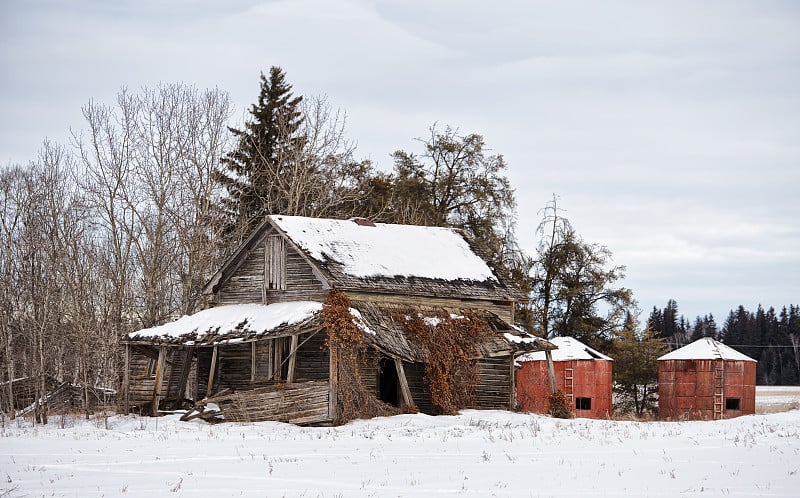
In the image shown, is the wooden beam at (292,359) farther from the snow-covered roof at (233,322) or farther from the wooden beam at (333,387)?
the wooden beam at (333,387)

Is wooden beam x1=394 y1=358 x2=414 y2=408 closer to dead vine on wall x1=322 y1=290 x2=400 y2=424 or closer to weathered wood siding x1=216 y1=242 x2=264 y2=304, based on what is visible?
dead vine on wall x1=322 y1=290 x2=400 y2=424

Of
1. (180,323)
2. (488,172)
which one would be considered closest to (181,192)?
(180,323)

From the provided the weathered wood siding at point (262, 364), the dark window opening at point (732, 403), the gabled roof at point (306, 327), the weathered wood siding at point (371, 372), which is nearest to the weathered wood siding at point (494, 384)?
Result: the gabled roof at point (306, 327)

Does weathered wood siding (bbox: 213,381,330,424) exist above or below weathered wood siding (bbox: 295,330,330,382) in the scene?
below

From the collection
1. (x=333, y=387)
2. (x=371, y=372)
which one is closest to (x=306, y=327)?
(x=333, y=387)

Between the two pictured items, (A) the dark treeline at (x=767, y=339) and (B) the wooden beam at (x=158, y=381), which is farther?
(A) the dark treeline at (x=767, y=339)

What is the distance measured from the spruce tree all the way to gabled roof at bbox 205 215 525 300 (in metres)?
11.7

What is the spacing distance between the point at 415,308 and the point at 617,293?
21.9m

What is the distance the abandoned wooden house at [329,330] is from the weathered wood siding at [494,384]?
0.11 ft

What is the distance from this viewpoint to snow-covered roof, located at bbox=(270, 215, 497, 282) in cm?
3067

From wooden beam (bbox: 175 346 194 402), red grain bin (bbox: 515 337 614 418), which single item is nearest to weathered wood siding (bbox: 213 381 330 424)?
wooden beam (bbox: 175 346 194 402)

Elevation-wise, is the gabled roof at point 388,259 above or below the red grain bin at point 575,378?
above

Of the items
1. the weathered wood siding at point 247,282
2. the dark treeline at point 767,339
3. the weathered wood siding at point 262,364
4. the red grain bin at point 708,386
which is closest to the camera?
the weathered wood siding at point 262,364

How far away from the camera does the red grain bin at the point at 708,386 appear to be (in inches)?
1499
